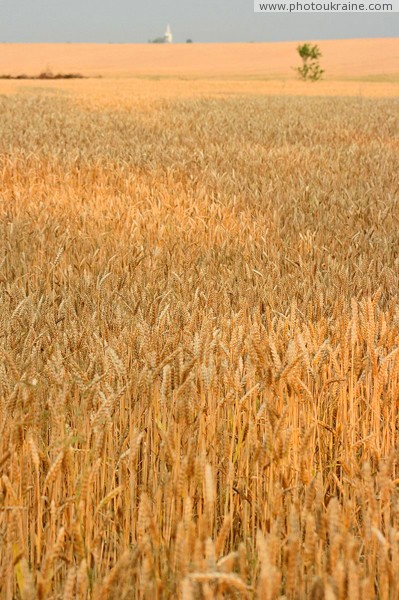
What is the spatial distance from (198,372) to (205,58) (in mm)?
70507

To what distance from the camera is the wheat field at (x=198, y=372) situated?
3.52 feet

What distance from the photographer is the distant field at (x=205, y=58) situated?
5744 cm

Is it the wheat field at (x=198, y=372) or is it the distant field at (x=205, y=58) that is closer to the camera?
the wheat field at (x=198, y=372)

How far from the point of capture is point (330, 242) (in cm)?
368

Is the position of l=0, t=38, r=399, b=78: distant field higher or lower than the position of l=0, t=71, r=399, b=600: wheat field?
higher

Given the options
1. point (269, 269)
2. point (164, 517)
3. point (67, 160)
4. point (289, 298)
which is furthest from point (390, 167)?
point (164, 517)

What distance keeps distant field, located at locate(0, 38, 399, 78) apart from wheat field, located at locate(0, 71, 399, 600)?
49.3 metres

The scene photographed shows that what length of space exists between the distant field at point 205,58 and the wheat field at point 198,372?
49.3 metres

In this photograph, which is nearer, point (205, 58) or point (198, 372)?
point (198, 372)

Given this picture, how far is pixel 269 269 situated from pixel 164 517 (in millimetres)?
1886

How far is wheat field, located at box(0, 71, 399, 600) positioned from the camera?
3.52 ft

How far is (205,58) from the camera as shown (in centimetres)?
6888

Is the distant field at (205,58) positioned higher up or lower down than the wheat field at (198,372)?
higher up

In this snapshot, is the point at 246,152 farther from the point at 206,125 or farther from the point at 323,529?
the point at 323,529
